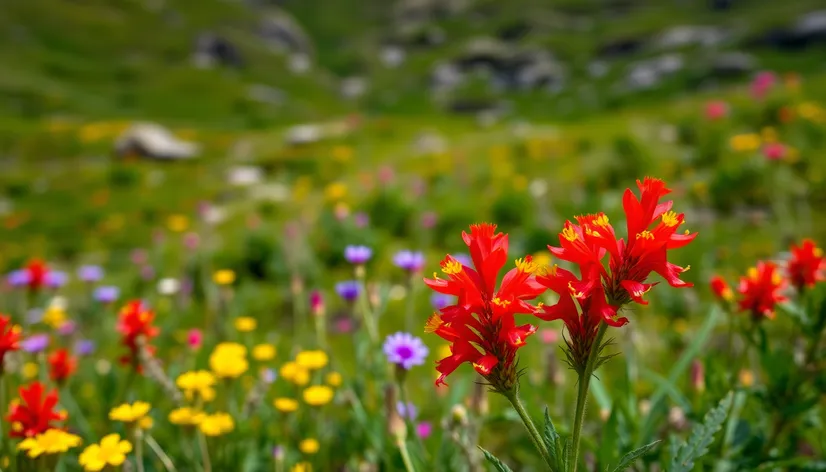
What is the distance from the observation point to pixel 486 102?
493 ft

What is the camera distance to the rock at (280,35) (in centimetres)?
17425

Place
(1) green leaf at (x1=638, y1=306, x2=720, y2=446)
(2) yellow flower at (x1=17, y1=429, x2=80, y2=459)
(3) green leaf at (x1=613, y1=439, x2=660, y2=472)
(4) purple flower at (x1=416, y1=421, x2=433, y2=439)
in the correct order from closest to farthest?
1. (3) green leaf at (x1=613, y1=439, x2=660, y2=472)
2. (2) yellow flower at (x1=17, y1=429, x2=80, y2=459)
3. (1) green leaf at (x1=638, y1=306, x2=720, y2=446)
4. (4) purple flower at (x1=416, y1=421, x2=433, y2=439)

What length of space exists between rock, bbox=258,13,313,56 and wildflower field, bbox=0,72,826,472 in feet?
579

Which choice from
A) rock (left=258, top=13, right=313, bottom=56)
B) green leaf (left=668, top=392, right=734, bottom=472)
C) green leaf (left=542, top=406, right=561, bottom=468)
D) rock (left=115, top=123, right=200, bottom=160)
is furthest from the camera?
rock (left=258, top=13, right=313, bottom=56)

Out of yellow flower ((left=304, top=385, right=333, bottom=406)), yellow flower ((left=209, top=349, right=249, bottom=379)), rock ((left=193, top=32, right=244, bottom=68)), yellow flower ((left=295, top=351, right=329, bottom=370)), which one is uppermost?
yellow flower ((left=209, top=349, right=249, bottom=379))

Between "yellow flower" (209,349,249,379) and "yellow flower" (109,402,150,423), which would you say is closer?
"yellow flower" (109,402,150,423)

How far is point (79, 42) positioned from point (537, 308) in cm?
16317

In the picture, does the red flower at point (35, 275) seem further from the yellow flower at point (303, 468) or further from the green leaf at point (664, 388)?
the green leaf at point (664, 388)

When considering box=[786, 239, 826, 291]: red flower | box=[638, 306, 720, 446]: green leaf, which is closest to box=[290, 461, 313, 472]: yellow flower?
box=[638, 306, 720, 446]: green leaf

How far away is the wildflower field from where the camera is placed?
132 cm

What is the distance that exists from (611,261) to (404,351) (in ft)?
3.82

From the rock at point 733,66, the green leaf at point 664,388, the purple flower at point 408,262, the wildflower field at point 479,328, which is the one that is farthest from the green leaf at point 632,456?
the rock at point 733,66

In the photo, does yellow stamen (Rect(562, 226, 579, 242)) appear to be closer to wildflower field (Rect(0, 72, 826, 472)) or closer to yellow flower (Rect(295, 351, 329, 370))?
wildflower field (Rect(0, 72, 826, 472))

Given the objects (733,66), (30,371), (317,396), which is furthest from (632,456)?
(733,66)
